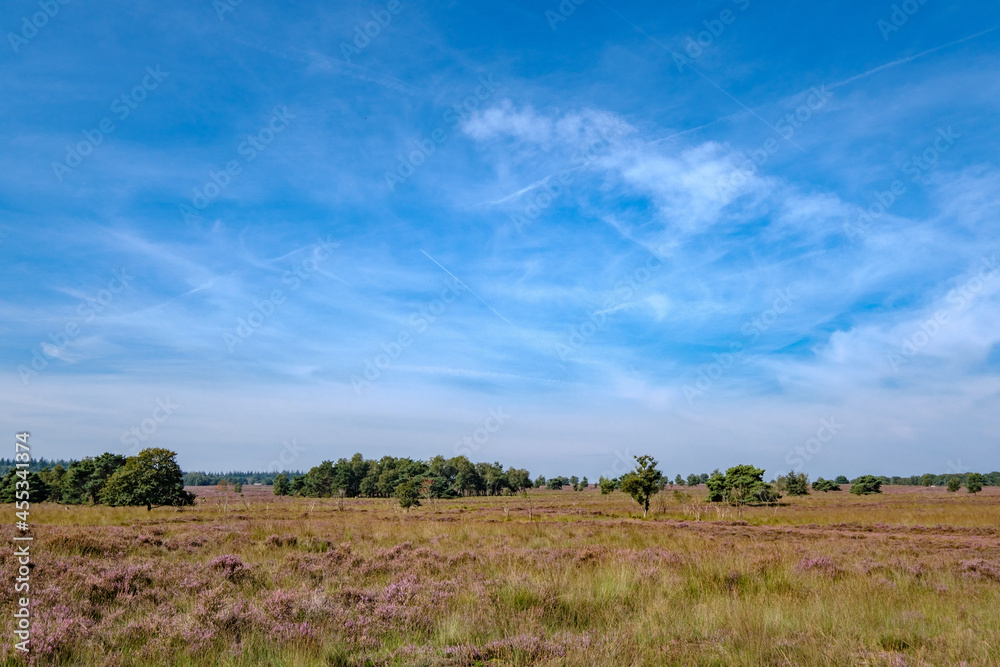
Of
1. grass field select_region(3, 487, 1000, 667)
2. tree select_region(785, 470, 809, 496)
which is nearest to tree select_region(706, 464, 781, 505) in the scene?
tree select_region(785, 470, 809, 496)

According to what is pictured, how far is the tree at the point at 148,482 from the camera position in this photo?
1521 inches

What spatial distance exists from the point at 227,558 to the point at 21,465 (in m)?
4.50

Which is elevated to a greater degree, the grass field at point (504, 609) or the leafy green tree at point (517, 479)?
the grass field at point (504, 609)

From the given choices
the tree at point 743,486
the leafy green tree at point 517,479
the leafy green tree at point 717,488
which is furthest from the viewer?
the leafy green tree at point 517,479

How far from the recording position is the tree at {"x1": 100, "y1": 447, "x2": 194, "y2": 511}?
38625 millimetres

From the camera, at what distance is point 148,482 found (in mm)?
→ 38500

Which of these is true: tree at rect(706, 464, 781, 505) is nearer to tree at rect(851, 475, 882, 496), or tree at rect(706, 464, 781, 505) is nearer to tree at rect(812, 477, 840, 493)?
tree at rect(851, 475, 882, 496)

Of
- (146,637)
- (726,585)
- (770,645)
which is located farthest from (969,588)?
(146,637)

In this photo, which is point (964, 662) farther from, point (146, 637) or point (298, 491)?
point (298, 491)

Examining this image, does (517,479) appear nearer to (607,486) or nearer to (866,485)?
(607,486)

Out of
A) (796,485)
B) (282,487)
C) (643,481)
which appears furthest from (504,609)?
(282,487)

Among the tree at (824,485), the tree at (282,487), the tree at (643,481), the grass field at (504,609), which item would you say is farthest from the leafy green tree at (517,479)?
the grass field at (504,609)

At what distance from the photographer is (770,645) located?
5496 millimetres

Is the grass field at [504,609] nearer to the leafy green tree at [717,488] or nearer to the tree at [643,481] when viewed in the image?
the tree at [643,481]
